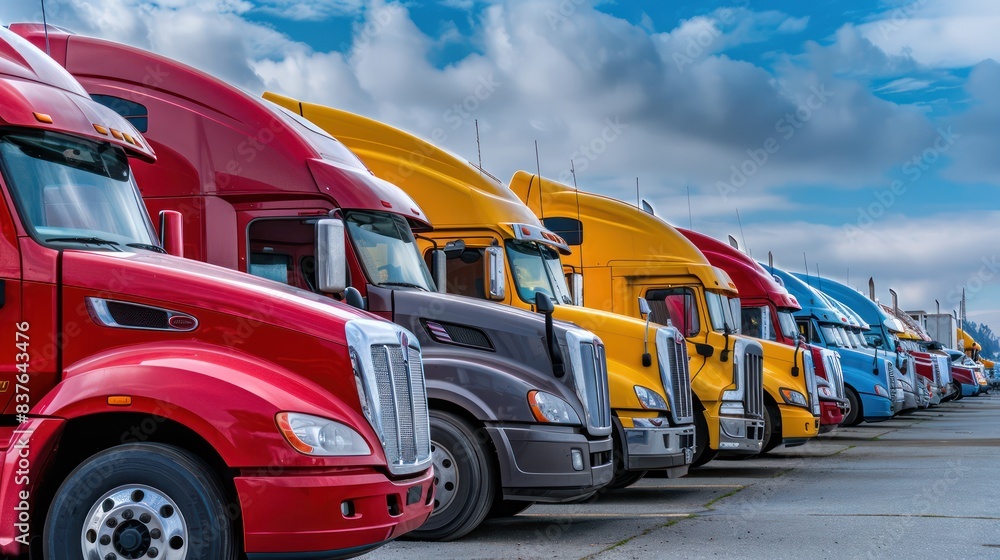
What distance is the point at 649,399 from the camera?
36.4ft

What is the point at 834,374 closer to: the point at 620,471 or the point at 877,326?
the point at 620,471

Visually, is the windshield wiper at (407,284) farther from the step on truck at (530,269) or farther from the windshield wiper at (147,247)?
the windshield wiper at (147,247)

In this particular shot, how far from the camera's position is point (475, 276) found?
410 inches

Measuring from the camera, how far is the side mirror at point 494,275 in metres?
10.1

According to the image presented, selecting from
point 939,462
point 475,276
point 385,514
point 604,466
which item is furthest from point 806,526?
point 939,462

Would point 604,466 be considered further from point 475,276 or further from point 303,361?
point 303,361

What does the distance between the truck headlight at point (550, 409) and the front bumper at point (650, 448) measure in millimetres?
1864

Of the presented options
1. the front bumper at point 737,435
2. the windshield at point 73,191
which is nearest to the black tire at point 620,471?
the front bumper at point 737,435

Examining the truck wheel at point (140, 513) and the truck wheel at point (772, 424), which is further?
the truck wheel at point (772, 424)

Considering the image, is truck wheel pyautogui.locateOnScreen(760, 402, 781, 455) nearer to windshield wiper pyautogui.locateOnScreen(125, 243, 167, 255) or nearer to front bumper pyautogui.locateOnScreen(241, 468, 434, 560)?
windshield wiper pyautogui.locateOnScreen(125, 243, 167, 255)

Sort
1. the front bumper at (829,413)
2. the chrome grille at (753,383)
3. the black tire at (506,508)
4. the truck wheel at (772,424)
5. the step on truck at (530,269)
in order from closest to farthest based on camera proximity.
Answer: the black tire at (506,508), the step on truck at (530,269), the chrome grille at (753,383), the truck wheel at (772,424), the front bumper at (829,413)

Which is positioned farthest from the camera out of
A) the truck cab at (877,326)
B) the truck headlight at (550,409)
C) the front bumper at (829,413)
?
the truck cab at (877,326)

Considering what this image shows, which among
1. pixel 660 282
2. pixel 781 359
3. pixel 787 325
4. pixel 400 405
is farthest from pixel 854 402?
pixel 400 405

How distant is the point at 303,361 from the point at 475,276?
449 cm
